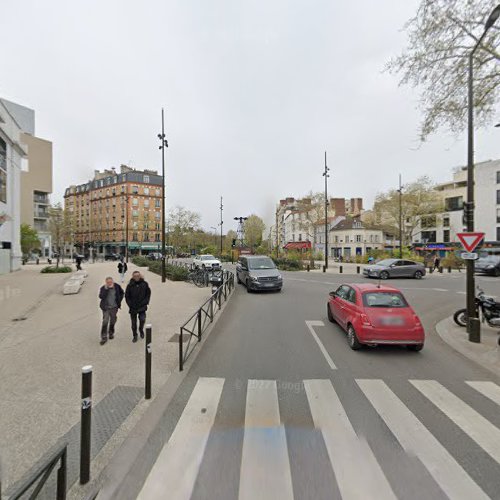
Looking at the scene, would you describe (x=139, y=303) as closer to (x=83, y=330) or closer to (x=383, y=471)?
(x=83, y=330)

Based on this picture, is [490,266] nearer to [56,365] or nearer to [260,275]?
[260,275]

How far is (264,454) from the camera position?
121 inches

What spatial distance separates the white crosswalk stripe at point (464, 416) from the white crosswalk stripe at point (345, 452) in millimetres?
1393

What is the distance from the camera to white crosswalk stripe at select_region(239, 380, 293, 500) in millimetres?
2602

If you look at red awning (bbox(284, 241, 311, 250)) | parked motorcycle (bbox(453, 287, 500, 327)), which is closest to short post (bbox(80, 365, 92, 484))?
parked motorcycle (bbox(453, 287, 500, 327))

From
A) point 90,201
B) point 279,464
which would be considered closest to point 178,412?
point 279,464

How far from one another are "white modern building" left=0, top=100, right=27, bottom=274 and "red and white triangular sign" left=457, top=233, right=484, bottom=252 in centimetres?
2612

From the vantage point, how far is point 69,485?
8.68ft

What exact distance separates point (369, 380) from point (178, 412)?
10.5 feet

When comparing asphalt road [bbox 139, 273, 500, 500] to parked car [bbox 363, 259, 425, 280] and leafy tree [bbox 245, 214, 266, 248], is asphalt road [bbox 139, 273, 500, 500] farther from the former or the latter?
leafy tree [bbox 245, 214, 266, 248]

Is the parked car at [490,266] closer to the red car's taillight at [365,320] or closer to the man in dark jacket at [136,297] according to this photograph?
the red car's taillight at [365,320]

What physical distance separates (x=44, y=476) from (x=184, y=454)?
152cm

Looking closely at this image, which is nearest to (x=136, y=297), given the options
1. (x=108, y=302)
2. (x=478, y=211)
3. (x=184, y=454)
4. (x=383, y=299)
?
(x=108, y=302)

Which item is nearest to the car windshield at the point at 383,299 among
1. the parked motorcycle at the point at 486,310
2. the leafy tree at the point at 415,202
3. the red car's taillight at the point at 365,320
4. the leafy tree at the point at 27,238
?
the red car's taillight at the point at 365,320
